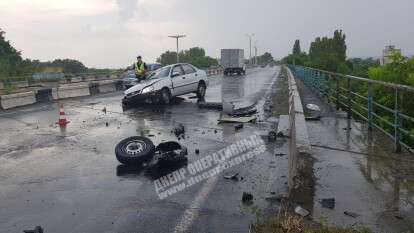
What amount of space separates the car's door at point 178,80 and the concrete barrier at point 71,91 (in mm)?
9229

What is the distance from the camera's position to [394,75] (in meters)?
11.7

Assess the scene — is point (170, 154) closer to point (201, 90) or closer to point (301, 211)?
point (301, 211)

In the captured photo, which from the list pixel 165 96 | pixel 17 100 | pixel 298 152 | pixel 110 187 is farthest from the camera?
pixel 17 100

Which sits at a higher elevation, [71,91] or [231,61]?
[231,61]

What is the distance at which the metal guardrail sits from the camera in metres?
7.43

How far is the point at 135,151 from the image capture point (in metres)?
7.81

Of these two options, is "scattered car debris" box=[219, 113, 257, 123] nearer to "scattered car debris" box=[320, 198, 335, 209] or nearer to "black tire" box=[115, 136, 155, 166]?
"black tire" box=[115, 136, 155, 166]

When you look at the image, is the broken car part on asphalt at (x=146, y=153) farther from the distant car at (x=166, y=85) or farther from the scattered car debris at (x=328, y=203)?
the distant car at (x=166, y=85)

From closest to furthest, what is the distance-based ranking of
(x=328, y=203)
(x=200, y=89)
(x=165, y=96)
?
(x=328, y=203)
(x=165, y=96)
(x=200, y=89)

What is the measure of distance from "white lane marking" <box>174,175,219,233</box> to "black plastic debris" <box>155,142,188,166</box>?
1.11m

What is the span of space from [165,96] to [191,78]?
7.24 ft

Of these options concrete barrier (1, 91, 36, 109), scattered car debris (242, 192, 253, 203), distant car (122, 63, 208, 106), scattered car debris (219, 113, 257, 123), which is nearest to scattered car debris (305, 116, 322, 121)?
scattered car debris (219, 113, 257, 123)

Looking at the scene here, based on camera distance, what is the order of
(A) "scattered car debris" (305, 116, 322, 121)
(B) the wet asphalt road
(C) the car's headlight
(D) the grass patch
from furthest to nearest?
(C) the car's headlight, (A) "scattered car debris" (305, 116, 322, 121), (B) the wet asphalt road, (D) the grass patch

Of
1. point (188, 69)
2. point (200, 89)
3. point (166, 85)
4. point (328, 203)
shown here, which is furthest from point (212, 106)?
point (328, 203)
